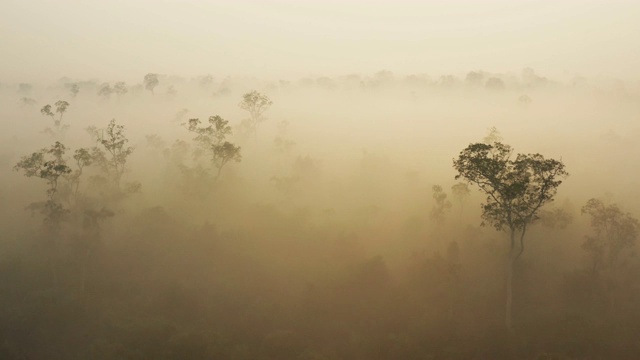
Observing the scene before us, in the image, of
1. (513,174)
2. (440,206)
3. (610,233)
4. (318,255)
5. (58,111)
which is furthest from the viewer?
(58,111)

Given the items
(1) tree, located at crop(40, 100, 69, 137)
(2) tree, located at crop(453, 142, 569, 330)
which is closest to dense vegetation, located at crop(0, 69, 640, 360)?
(2) tree, located at crop(453, 142, 569, 330)

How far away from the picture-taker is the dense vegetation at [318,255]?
42656 mm

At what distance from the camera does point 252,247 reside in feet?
195

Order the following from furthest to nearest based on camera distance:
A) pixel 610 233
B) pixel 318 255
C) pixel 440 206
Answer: pixel 440 206 < pixel 318 255 < pixel 610 233

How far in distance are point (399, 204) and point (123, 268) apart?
130 feet

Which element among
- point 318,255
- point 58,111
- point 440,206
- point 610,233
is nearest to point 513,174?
point 610,233

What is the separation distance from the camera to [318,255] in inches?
2270

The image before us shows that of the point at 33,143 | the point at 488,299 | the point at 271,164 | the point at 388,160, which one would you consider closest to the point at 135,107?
the point at 33,143

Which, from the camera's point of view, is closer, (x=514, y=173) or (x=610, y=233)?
(x=514, y=173)

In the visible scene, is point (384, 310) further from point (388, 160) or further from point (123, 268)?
point (388, 160)

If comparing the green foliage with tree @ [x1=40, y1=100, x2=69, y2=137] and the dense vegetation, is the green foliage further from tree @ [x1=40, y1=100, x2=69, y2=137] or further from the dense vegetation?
tree @ [x1=40, y1=100, x2=69, y2=137]

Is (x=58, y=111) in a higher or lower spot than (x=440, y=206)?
higher

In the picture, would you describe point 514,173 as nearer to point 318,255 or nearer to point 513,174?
point 513,174

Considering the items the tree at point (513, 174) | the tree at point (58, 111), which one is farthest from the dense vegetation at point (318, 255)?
the tree at point (58, 111)
